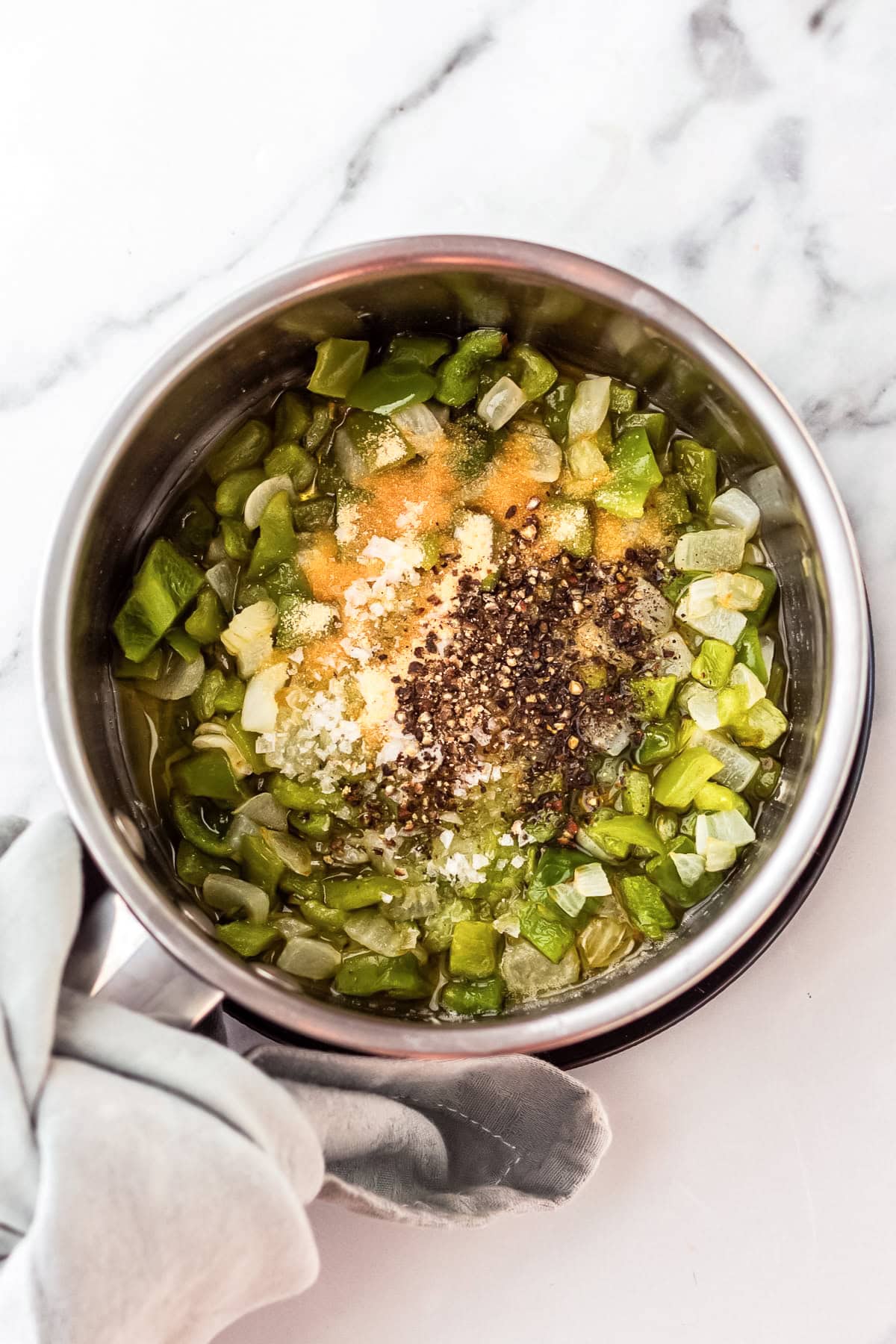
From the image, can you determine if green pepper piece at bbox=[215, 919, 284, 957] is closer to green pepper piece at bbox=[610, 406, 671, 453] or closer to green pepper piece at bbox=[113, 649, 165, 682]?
green pepper piece at bbox=[113, 649, 165, 682]

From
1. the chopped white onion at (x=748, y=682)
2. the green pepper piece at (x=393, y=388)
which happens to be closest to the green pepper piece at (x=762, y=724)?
the chopped white onion at (x=748, y=682)

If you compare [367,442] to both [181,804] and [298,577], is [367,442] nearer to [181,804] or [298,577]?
[298,577]

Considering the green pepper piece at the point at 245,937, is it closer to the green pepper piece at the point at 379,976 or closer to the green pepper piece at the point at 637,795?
the green pepper piece at the point at 379,976

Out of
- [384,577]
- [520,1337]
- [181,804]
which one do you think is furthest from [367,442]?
[520,1337]

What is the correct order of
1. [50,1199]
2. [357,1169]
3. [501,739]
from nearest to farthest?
[50,1199], [357,1169], [501,739]

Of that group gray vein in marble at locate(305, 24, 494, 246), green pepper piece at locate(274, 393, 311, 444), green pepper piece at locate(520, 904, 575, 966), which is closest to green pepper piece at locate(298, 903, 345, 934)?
green pepper piece at locate(520, 904, 575, 966)

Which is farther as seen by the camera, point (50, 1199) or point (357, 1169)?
point (357, 1169)
